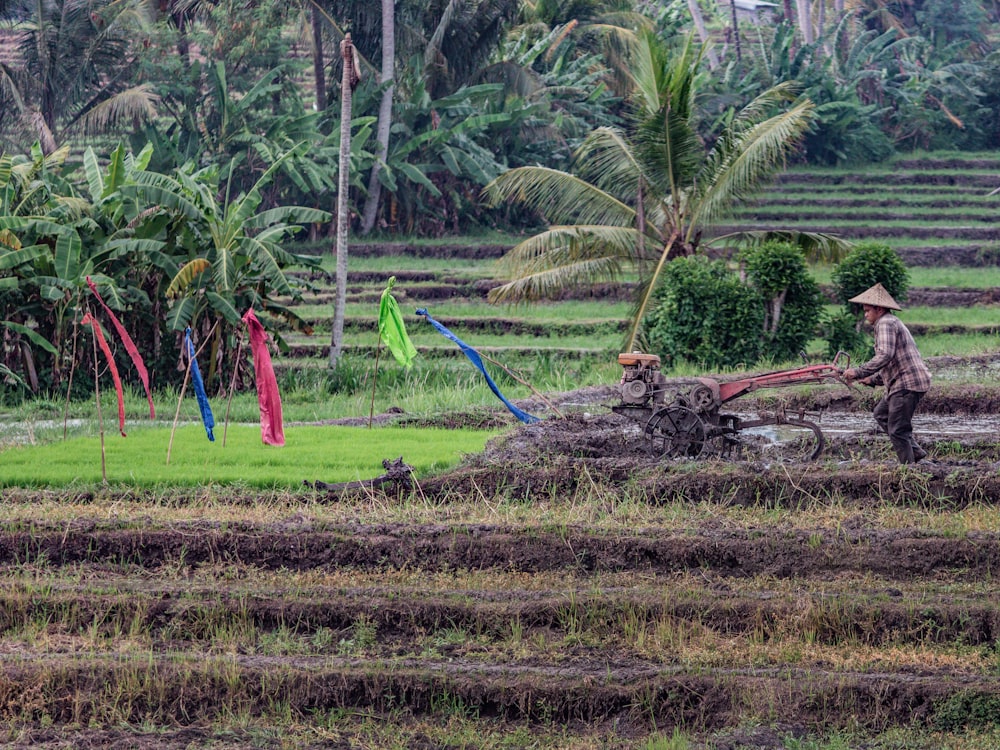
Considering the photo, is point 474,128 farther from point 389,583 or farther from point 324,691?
point 324,691

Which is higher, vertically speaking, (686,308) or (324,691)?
(686,308)

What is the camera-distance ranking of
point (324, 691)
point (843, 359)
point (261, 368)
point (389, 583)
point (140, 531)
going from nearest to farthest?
1. point (324, 691)
2. point (389, 583)
3. point (140, 531)
4. point (261, 368)
5. point (843, 359)

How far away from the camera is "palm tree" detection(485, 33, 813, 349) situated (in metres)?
14.8

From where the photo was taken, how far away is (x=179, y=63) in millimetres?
23219

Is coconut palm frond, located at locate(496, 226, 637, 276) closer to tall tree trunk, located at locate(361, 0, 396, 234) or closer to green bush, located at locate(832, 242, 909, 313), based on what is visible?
green bush, located at locate(832, 242, 909, 313)

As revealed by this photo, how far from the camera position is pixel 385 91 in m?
22.9

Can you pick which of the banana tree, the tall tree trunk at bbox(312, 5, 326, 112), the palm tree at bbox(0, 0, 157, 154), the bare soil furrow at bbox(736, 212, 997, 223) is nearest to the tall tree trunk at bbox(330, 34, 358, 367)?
the banana tree

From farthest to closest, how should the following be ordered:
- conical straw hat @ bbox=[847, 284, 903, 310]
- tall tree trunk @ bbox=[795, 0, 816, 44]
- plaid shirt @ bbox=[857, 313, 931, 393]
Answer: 1. tall tree trunk @ bbox=[795, 0, 816, 44]
2. conical straw hat @ bbox=[847, 284, 903, 310]
3. plaid shirt @ bbox=[857, 313, 931, 393]

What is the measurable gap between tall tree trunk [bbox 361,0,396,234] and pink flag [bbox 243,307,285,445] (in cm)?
1322

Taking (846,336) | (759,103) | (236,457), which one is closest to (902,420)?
(236,457)

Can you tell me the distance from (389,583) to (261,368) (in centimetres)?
269

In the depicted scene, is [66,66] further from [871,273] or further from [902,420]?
[902,420]

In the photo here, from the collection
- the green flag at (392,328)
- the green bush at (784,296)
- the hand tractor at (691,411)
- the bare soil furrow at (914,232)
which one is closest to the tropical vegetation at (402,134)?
the green bush at (784,296)

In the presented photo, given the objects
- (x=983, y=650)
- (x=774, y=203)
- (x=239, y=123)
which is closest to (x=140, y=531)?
(x=983, y=650)
